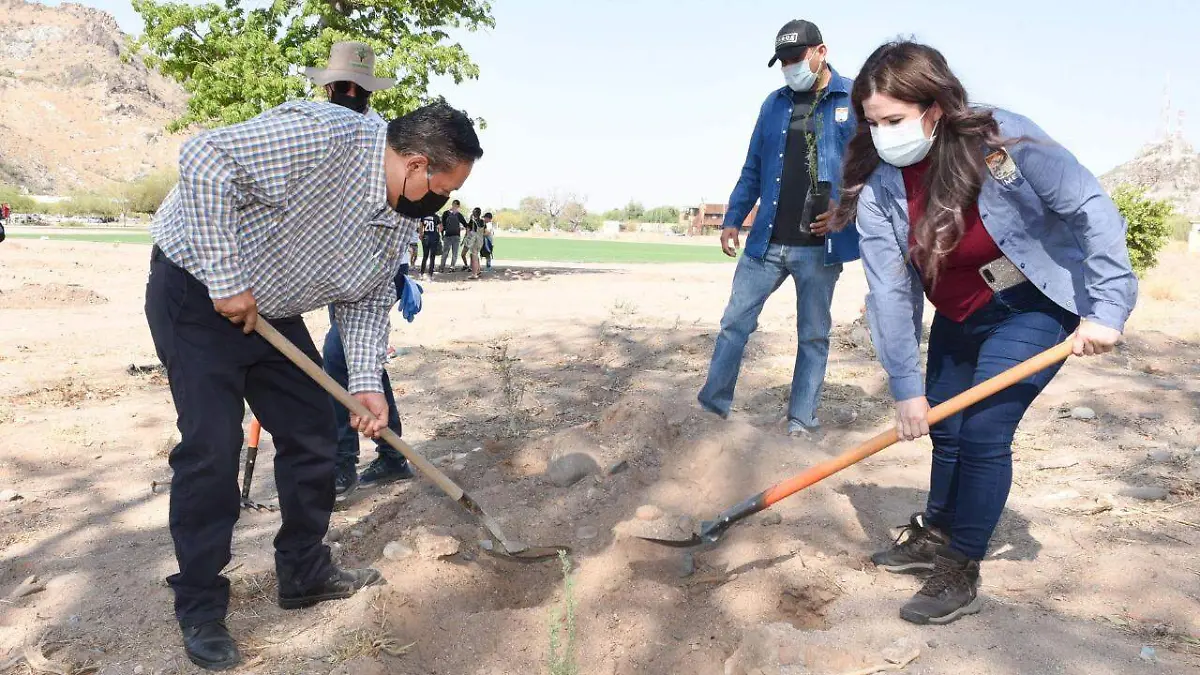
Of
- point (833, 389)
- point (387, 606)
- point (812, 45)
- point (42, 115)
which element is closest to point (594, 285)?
point (833, 389)

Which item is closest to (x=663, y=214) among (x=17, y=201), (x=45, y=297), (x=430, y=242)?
(x=17, y=201)

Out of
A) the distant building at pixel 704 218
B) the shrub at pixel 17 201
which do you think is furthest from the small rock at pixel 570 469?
the distant building at pixel 704 218

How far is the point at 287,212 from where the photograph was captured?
92.9 inches

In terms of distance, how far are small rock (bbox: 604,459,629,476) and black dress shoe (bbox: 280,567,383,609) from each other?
1.22 m

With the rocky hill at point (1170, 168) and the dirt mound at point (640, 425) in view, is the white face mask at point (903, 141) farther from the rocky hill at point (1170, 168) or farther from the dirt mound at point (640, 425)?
the rocky hill at point (1170, 168)

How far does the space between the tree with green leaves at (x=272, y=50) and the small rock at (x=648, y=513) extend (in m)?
12.3

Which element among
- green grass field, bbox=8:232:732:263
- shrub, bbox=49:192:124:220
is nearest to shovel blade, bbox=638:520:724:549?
green grass field, bbox=8:232:732:263

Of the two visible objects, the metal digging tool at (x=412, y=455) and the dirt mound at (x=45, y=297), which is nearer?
the metal digging tool at (x=412, y=455)

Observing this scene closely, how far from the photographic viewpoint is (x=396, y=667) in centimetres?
246

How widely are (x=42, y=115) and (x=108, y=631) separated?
A: 355ft

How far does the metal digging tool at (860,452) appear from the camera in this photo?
93.1 inches

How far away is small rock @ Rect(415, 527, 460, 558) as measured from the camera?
309 centimetres

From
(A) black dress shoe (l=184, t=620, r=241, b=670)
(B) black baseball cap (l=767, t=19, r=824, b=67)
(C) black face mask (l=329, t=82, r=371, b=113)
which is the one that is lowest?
(A) black dress shoe (l=184, t=620, r=241, b=670)

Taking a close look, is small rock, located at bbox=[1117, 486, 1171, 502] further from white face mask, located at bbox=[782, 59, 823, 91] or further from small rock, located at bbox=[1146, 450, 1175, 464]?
white face mask, located at bbox=[782, 59, 823, 91]
